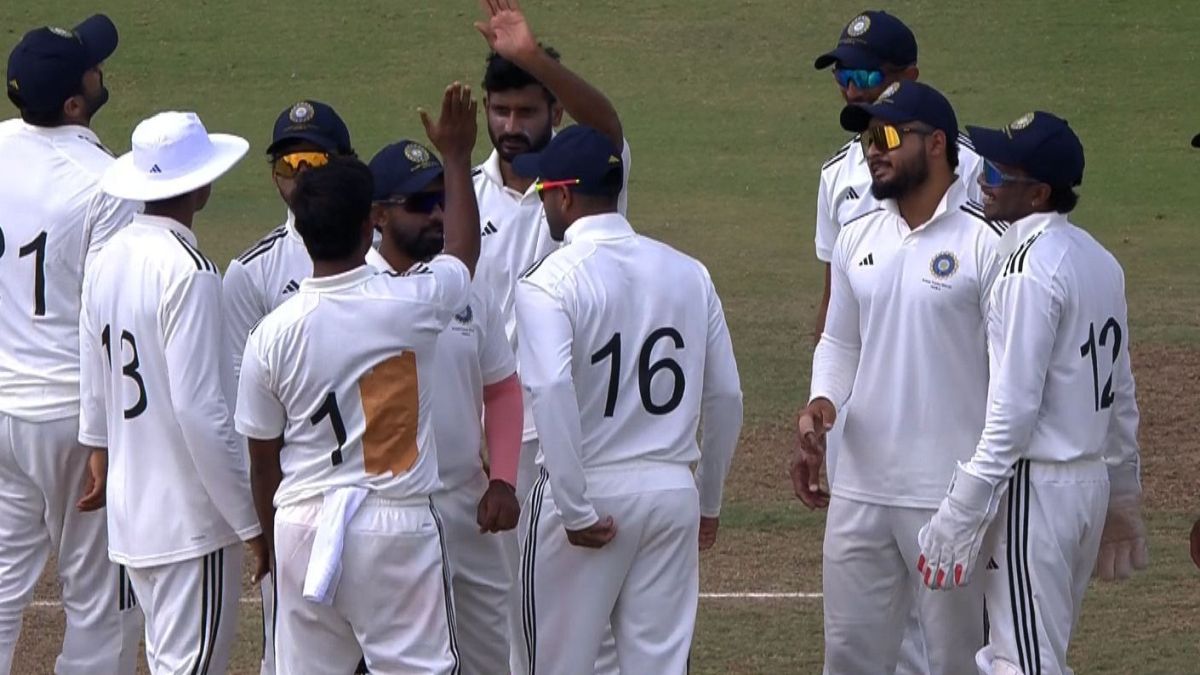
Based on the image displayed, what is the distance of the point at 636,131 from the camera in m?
23.1

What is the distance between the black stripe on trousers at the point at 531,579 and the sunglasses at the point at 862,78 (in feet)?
8.62

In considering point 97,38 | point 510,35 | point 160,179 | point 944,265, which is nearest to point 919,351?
point 944,265

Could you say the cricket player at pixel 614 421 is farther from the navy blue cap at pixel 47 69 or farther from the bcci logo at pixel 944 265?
the navy blue cap at pixel 47 69

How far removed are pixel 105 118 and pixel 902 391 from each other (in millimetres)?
18882

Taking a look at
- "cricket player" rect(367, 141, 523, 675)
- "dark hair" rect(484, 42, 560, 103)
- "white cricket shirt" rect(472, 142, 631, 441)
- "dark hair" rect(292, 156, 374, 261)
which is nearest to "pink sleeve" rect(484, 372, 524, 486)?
"cricket player" rect(367, 141, 523, 675)

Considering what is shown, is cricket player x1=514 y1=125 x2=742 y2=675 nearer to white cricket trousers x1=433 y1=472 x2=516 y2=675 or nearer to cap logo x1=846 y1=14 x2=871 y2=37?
white cricket trousers x1=433 y1=472 x2=516 y2=675

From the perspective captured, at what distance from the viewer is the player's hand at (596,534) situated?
6.17m

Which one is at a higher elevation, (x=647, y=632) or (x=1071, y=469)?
(x=1071, y=469)

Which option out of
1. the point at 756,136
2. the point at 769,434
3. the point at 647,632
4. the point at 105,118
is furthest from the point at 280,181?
the point at 105,118

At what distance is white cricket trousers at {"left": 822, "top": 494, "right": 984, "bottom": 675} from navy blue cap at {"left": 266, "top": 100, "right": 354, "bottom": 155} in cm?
221

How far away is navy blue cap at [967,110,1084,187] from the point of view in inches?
251

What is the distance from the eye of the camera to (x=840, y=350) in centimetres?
692

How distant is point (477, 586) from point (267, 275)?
1.32 m

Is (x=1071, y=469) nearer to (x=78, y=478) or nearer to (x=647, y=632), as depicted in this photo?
(x=647, y=632)
